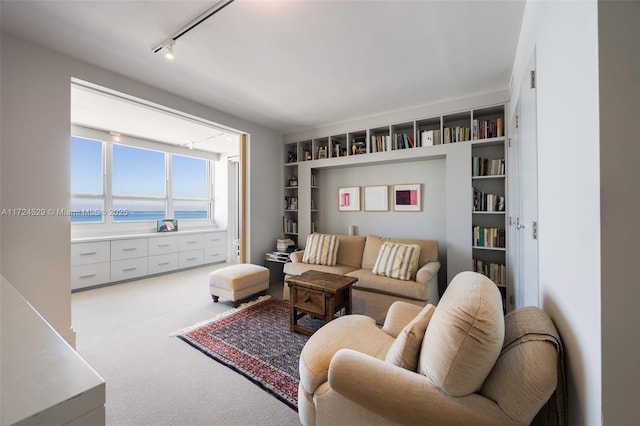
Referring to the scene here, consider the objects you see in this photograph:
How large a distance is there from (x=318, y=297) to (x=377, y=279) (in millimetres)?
830

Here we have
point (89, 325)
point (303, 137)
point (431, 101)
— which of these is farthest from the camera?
point (303, 137)

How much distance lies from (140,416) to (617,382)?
2176mm

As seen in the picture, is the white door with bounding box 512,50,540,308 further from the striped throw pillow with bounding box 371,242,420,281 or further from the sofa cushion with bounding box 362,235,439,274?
the sofa cushion with bounding box 362,235,439,274

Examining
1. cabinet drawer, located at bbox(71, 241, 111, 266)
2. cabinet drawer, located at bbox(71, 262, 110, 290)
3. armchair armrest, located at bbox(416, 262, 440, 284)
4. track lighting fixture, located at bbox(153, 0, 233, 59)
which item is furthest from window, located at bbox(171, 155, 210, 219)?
armchair armrest, located at bbox(416, 262, 440, 284)

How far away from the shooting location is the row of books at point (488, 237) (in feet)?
Answer: 9.71

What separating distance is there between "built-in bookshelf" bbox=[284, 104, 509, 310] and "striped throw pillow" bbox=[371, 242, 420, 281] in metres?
0.71

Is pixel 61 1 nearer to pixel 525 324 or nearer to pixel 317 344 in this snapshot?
pixel 317 344

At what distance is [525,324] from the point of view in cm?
100

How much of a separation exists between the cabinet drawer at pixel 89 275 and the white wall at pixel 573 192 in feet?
17.6

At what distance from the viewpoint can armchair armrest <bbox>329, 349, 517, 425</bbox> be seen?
88 centimetres

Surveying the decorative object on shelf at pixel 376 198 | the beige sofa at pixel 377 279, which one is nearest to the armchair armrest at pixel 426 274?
the beige sofa at pixel 377 279

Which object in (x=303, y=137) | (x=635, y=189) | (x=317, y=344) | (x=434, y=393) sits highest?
(x=303, y=137)

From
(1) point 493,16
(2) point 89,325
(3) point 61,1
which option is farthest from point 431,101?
(2) point 89,325

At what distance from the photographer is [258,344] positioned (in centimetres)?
228
